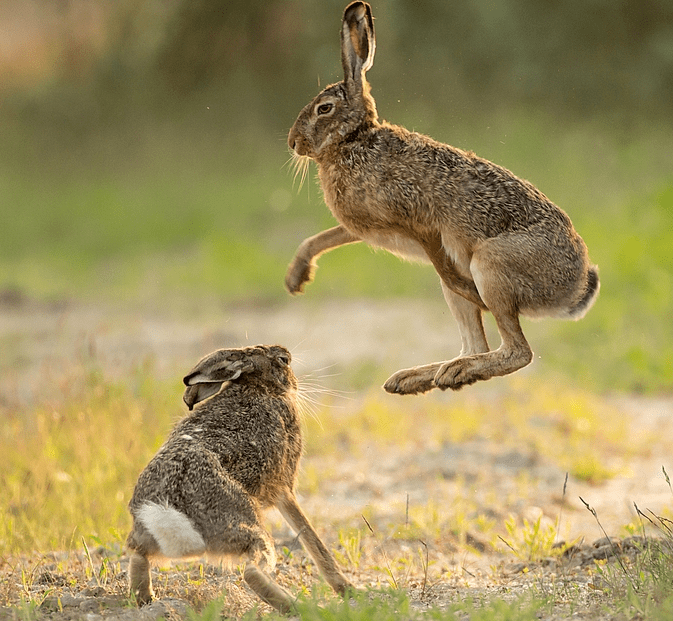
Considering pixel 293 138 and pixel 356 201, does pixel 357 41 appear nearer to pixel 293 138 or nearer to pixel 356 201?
pixel 293 138

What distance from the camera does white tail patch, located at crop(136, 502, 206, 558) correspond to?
353 cm

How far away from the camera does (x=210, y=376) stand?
4.11 metres

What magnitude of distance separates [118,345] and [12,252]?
6.29 metres

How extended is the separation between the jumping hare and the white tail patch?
1.33 m

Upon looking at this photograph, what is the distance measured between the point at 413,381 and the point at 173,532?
1.46 metres

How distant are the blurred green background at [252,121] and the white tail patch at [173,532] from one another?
8.70 metres

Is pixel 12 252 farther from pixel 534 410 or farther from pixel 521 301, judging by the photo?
pixel 521 301

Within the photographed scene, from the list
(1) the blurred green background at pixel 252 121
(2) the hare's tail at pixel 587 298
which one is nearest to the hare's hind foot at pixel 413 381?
(2) the hare's tail at pixel 587 298

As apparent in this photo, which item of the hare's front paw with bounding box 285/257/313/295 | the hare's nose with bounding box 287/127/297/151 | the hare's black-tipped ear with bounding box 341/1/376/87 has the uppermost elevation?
the hare's black-tipped ear with bounding box 341/1/376/87

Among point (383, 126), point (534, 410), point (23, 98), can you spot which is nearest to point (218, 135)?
point (23, 98)

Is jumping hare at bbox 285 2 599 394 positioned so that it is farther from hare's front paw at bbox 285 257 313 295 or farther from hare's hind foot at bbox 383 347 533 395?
hare's front paw at bbox 285 257 313 295

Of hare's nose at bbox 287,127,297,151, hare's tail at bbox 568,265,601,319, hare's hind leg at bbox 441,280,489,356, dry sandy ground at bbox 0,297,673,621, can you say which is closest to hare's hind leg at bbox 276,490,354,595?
dry sandy ground at bbox 0,297,673,621

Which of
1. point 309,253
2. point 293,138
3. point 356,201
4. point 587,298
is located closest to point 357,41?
point 293,138

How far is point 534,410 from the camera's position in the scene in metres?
8.05
